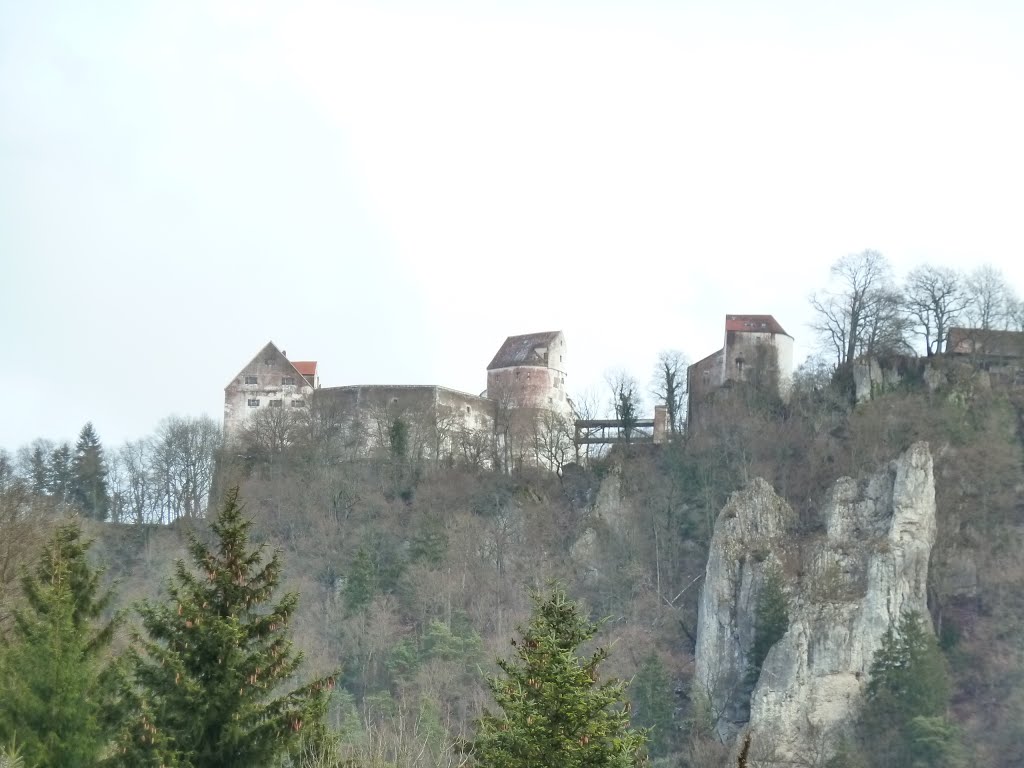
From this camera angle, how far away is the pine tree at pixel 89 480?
73.5 meters

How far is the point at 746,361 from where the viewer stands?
68312 millimetres

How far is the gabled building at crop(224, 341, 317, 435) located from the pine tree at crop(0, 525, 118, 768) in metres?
52.9

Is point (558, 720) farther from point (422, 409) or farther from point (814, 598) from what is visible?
point (422, 409)

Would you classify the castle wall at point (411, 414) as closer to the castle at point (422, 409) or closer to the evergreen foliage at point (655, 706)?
the castle at point (422, 409)

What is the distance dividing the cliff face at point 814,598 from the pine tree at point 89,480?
2842cm

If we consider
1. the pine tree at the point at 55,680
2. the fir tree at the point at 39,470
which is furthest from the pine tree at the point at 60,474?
the pine tree at the point at 55,680

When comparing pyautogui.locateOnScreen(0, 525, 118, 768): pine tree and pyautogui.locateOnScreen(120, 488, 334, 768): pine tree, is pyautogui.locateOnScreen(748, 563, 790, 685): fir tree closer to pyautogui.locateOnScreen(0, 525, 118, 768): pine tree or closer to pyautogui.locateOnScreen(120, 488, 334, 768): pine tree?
pyautogui.locateOnScreen(0, 525, 118, 768): pine tree

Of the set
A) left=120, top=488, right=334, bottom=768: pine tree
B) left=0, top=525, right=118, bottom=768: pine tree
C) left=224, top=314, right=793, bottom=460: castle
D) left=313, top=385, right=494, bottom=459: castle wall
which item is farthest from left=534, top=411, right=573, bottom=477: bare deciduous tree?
left=120, top=488, right=334, bottom=768: pine tree

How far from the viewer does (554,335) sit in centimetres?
7856

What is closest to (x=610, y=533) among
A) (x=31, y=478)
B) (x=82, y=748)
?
(x=31, y=478)

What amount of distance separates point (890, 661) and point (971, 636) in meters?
4.36

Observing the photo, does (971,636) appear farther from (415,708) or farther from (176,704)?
(176,704)

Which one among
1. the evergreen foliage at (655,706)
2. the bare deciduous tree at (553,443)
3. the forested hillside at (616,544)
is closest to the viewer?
the evergreen foliage at (655,706)

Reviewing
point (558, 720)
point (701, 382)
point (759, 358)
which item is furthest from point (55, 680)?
point (701, 382)
